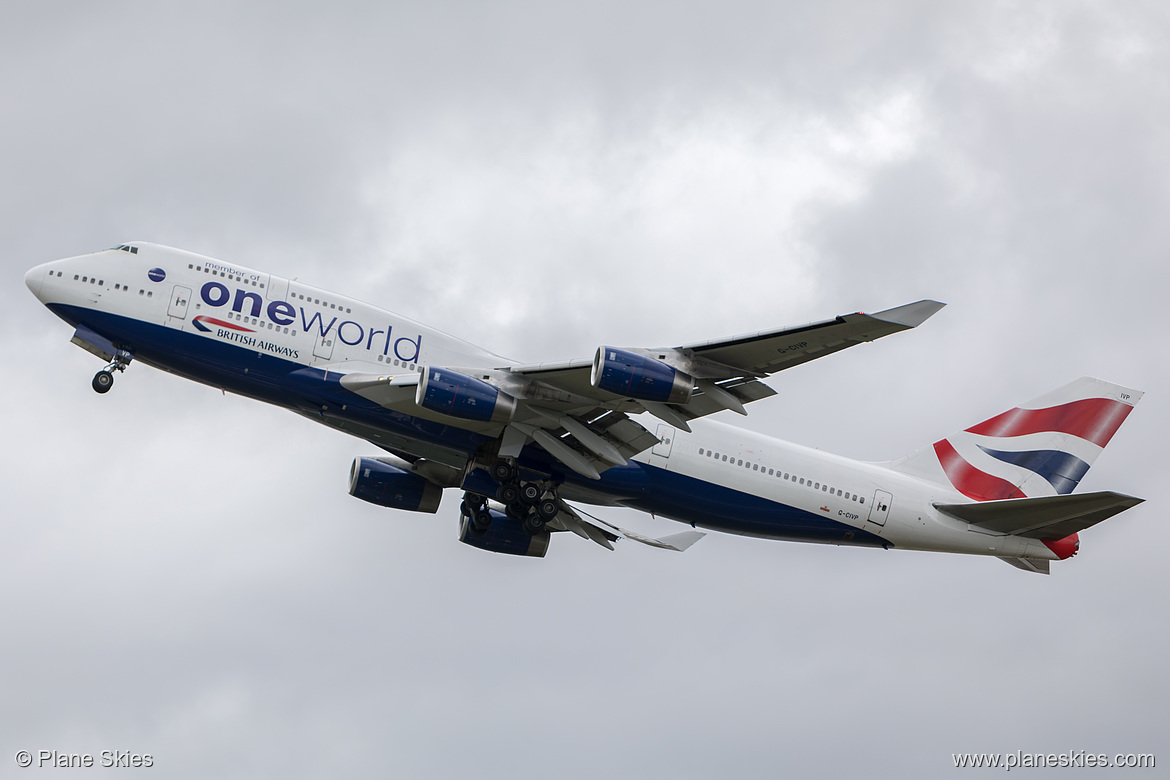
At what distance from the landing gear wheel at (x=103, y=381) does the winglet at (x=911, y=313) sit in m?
19.6

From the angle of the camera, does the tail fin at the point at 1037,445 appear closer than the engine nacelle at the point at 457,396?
No

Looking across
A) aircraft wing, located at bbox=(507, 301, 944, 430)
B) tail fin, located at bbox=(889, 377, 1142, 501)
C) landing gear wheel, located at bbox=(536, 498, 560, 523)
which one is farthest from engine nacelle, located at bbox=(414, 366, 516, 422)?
tail fin, located at bbox=(889, 377, 1142, 501)

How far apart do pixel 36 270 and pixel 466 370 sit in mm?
11705

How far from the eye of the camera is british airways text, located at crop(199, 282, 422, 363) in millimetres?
30047

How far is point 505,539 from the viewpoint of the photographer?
3903 cm

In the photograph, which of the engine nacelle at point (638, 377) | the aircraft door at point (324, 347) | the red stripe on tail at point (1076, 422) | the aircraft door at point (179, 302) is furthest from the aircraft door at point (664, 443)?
the aircraft door at point (179, 302)

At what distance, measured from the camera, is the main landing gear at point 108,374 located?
29625 mm

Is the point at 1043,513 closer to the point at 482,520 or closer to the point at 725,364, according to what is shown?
the point at 725,364

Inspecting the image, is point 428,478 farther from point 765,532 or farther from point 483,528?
point 765,532

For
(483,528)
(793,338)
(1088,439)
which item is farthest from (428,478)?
(1088,439)

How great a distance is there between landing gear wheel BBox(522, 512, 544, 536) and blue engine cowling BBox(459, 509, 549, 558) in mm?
6026

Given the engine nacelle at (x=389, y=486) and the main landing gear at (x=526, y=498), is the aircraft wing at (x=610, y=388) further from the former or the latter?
the engine nacelle at (x=389, y=486)

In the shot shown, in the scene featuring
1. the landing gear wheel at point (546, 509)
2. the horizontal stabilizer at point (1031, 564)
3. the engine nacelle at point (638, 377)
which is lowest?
the landing gear wheel at point (546, 509)

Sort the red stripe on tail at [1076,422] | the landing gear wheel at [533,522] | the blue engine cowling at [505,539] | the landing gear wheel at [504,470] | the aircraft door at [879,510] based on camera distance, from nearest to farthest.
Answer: the landing gear wheel at [504,470]
the landing gear wheel at [533,522]
the aircraft door at [879,510]
the red stripe on tail at [1076,422]
the blue engine cowling at [505,539]
